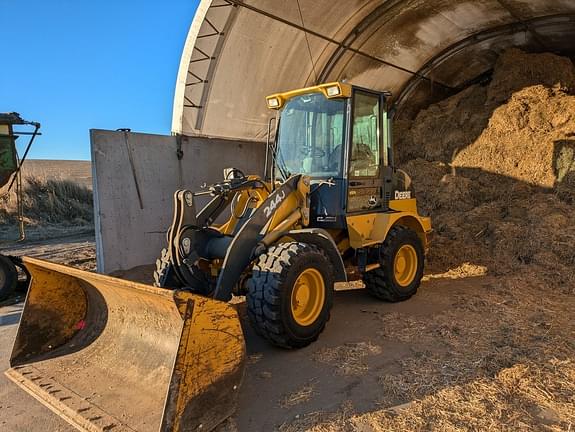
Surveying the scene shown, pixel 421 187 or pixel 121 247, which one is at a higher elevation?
pixel 421 187

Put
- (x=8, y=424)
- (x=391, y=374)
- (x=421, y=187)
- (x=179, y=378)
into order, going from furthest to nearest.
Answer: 1. (x=421, y=187)
2. (x=391, y=374)
3. (x=8, y=424)
4. (x=179, y=378)

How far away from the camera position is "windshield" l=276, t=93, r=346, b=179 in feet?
16.1

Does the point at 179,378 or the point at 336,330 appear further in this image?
the point at 336,330

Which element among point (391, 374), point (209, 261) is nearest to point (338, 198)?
point (209, 261)

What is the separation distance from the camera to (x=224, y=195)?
15.8 feet

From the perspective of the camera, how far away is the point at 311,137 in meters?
5.10

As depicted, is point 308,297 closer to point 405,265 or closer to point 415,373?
point 415,373

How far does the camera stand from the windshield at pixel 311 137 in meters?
4.92

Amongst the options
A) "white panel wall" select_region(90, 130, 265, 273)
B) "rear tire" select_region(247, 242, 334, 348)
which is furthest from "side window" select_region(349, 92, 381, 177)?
"white panel wall" select_region(90, 130, 265, 273)

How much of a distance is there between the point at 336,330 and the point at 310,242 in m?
0.96

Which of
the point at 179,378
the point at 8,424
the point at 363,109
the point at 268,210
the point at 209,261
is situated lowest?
the point at 8,424

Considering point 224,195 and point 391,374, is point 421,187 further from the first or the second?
point 391,374

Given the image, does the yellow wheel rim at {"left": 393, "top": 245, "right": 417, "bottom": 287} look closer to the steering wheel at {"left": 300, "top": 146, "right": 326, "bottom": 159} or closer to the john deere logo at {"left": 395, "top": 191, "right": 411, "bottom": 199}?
the john deere logo at {"left": 395, "top": 191, "right": 411, "bottom": 199}

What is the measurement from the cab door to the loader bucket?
2398mm
